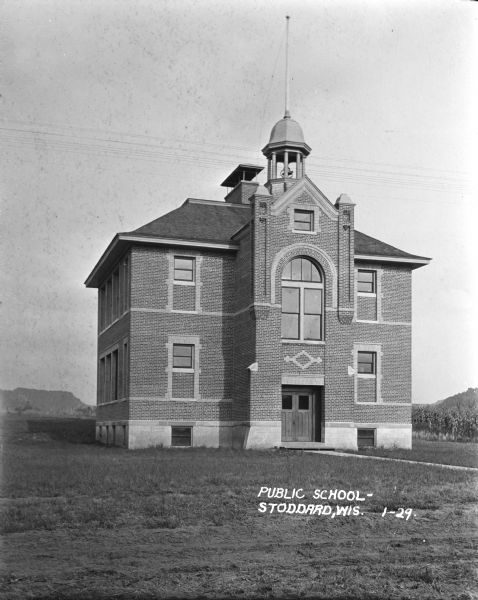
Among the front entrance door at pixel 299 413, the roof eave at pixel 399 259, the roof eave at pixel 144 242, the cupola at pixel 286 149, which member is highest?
the cupola at pixel 286 149

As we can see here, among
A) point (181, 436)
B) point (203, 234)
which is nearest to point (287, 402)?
point (181, 436)

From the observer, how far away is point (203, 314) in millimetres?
31969

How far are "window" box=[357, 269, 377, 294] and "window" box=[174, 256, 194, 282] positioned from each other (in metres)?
7.01

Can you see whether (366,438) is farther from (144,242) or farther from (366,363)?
(144,242)

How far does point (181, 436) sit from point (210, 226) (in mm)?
8712

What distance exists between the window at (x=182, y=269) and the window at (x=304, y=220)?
15.0 feet

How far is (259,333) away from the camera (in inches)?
1173

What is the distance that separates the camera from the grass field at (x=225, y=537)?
947cm

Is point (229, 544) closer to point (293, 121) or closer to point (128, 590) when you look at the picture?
point (128, 590)

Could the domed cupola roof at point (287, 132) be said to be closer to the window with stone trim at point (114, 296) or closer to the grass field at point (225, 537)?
the window with stone trim at point (114, 296)

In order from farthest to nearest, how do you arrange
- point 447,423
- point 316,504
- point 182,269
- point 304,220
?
point 447,423 → point 182,269 → point 304,220 → point 316,504

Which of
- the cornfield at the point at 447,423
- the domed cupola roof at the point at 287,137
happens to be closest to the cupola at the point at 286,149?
the domed cupola roof at the point at 287,137

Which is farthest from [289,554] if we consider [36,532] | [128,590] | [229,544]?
[36,532]

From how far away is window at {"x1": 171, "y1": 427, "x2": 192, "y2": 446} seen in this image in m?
31.1
